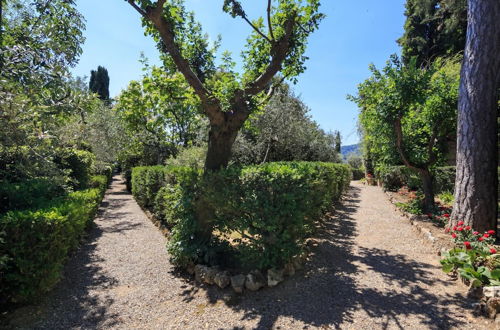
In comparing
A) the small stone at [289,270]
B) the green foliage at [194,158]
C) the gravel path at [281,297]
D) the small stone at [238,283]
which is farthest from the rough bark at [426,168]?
the green foliage at [194,158]

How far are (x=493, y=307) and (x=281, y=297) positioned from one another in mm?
2328

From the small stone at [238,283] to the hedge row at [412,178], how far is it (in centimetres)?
685

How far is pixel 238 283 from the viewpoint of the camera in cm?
372

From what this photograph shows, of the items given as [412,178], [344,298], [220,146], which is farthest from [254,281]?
[412,178]

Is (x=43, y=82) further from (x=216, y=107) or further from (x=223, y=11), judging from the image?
(x=223, y=11)

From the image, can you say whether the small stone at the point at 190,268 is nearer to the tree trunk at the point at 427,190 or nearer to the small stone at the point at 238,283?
the small stone at the point at 238,283

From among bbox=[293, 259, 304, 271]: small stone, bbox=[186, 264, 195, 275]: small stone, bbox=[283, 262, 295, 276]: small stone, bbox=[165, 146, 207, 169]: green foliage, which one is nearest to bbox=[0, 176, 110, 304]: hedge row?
bbox=[186, 264, 195, 275]: small stone

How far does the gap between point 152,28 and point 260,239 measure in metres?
4.44

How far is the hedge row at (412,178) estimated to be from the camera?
9.71 m

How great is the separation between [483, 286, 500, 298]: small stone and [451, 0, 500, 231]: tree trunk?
2.52 m

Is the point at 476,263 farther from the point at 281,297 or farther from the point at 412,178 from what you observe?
the point at 412,178

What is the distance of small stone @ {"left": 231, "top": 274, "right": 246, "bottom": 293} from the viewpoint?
12.1ft

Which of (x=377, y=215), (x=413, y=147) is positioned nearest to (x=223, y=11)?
(x=413, y=147)

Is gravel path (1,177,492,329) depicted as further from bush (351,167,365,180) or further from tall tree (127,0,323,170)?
bush (351,167,365,180)
